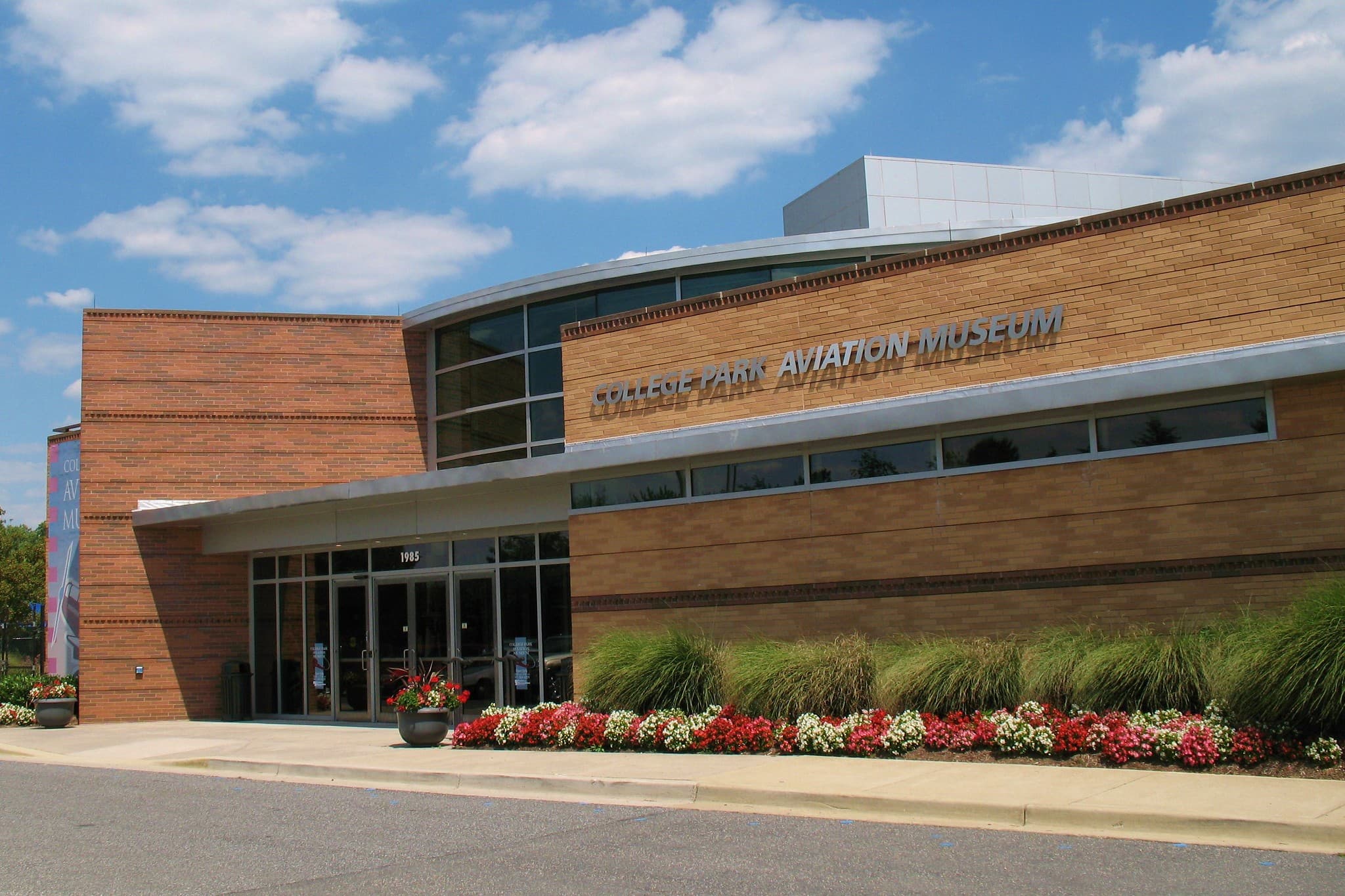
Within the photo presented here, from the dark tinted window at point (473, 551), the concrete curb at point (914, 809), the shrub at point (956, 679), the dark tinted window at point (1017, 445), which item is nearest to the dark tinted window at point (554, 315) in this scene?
the dark tinted window at point (473, 551)

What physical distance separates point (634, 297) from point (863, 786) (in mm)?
14154

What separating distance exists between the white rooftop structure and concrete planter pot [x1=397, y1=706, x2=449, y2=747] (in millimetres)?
19057

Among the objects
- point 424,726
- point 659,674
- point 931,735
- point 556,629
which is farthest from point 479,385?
point 931,735

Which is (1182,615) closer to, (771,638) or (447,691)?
(771,638)

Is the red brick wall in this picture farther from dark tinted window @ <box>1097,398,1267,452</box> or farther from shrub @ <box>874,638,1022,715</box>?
dark tinted window @ <box>1097,398,1267,452</box>

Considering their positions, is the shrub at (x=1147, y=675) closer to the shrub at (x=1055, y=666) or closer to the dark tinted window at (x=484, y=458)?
the shrub at (x=1055, y=666)

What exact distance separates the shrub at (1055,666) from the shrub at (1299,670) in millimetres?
1791

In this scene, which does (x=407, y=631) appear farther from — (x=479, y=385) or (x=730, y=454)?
(x=730, y=454)

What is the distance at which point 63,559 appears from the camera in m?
26.4

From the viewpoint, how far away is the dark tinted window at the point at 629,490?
54.9 feet

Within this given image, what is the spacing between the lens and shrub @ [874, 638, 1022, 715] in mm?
12742

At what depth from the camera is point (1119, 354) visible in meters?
13.7

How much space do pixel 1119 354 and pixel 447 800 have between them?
28.1 ft

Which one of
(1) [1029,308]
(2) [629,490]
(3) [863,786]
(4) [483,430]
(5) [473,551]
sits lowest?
(3) [863,786]
